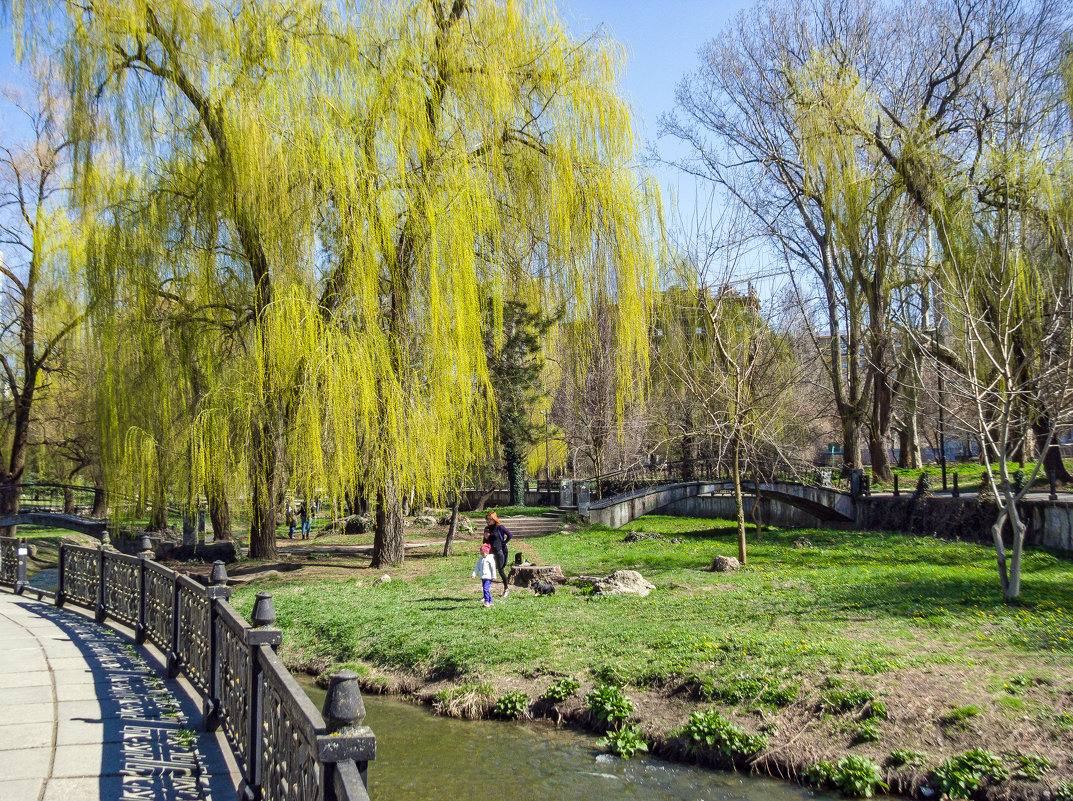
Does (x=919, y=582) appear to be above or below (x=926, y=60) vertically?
below

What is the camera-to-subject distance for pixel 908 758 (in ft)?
23.9

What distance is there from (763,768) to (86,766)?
5.71 meters

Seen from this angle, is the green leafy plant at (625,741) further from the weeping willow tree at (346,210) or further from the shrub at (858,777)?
the weeping willow tree at (346,210)

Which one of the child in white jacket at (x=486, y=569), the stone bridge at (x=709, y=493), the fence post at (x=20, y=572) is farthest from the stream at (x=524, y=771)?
the stone bridge at (x=709, y=493)

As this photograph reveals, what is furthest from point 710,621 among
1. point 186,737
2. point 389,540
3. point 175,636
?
point 389,540

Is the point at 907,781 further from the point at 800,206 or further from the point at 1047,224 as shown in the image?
the point at 800,206

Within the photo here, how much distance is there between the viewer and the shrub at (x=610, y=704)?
347 inches

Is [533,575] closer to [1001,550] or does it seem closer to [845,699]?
[1001,550]

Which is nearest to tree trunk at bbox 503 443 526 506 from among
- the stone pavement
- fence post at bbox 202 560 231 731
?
the stone pavement

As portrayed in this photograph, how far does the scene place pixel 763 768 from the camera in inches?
307

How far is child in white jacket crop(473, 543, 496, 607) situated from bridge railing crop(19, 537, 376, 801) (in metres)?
4.95

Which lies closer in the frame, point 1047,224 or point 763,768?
point 763,768

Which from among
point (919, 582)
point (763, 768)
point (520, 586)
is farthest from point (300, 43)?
point (919, 582)

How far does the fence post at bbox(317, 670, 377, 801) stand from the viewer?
316cm
